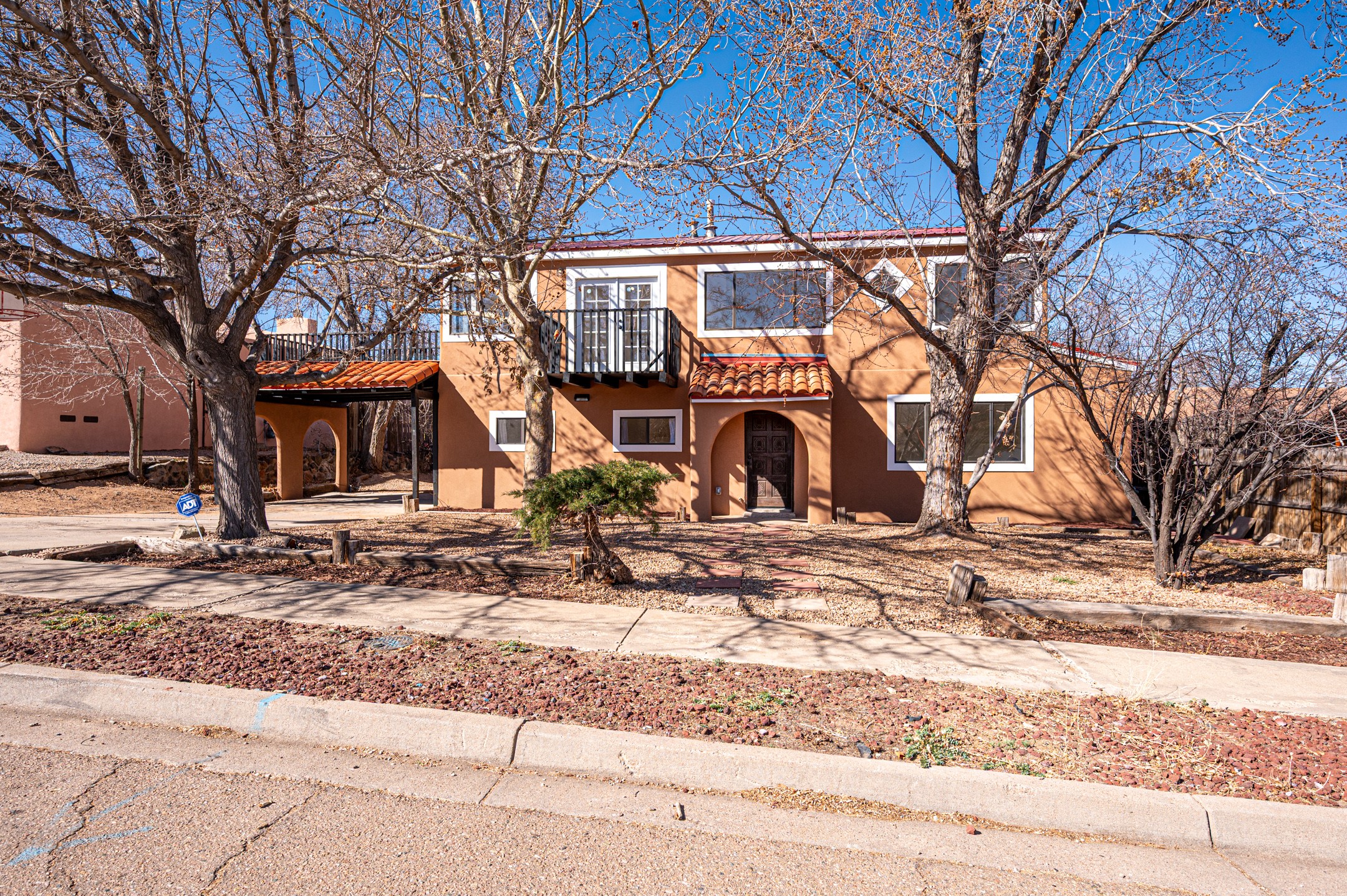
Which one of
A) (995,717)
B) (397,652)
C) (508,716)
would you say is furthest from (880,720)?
(397,652)

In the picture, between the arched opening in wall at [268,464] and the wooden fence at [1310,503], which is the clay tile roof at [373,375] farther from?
the wooden fence at [1310,503]

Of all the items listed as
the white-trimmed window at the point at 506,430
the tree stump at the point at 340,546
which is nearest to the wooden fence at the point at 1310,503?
the tree stump at the point at 340,546

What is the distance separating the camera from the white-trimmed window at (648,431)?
1536 centimetres

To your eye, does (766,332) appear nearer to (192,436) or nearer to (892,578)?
(892,578)

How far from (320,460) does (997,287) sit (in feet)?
76.6

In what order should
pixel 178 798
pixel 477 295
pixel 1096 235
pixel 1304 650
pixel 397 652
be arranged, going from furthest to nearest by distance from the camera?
1. pixel 477 295
2. pixel 1096 235
3. pixel 1304 650
4. pixel 397 652
5. pixel 178 798

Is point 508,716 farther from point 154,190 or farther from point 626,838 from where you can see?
point 154,190

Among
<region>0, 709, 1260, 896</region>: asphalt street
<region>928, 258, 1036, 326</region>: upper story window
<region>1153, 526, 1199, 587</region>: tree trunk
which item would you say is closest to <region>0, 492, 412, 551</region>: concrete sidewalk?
<region>0, 709, 1260, 896</region>: asphalt street

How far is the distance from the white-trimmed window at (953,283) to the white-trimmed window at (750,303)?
207cm

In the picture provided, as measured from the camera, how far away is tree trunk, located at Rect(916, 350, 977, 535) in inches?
456

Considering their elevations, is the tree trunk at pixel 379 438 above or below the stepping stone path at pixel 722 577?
above

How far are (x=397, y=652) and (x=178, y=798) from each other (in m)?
1.82

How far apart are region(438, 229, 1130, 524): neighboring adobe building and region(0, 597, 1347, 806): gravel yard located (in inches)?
365

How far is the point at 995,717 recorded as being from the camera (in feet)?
13.9
